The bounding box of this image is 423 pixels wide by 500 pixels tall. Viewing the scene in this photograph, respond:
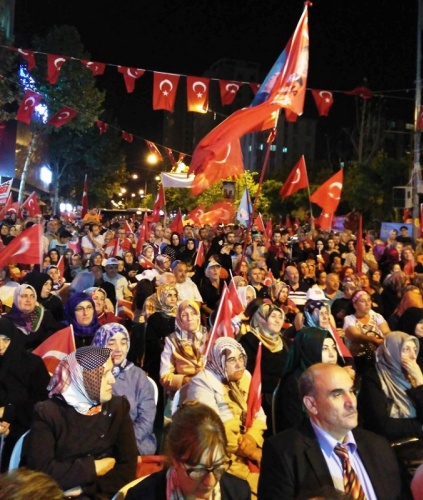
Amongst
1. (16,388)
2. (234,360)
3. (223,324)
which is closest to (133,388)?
(234,360)

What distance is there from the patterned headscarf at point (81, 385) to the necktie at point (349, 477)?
1.39 meters

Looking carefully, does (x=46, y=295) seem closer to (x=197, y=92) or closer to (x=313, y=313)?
(x=313, y=313)

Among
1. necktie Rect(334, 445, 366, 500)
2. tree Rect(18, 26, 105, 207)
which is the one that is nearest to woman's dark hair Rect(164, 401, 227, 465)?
necktie Rect(334, 445, 366, 500)

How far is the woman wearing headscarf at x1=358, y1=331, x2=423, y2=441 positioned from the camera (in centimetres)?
413

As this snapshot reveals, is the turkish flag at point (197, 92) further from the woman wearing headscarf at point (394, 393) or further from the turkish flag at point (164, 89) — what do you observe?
the woman wearing headscarf at point (394, 393)

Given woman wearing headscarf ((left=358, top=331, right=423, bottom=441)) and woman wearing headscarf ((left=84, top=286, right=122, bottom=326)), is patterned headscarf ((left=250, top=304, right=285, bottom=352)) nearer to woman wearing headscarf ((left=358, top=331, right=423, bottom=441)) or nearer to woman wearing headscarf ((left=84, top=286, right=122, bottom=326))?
woman wearing headscarf ((left=358, top=331, right=423, bottom=441))

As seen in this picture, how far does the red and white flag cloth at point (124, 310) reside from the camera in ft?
29.5

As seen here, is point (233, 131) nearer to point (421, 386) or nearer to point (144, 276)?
point (144, 276)

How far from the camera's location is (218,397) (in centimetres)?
438

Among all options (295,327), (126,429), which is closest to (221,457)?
(126,429)

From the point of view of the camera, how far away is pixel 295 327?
693 centimetres

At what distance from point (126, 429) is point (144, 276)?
263 inches

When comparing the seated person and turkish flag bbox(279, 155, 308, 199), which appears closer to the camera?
the seated person

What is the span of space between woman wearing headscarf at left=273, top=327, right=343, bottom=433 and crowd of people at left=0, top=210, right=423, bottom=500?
0.04 ft
